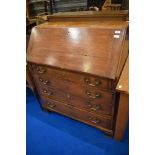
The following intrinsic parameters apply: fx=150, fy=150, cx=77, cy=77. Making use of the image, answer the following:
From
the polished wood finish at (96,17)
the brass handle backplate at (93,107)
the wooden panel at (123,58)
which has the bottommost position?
the brass handle backplate at (93,107)

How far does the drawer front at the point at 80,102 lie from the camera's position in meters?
1.46

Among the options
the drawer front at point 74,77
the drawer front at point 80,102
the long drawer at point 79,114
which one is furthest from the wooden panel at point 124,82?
the long drawer at point 79,114

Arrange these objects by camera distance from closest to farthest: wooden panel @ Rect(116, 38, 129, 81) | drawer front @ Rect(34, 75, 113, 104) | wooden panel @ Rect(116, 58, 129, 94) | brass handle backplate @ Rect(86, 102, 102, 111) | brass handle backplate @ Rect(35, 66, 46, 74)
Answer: wooden panel @ Rect(116, 58, 129, 94) < wooden panel @ Rect(116, 38, 129, 81) < drawer front @ Rect(34, 75, 113, 104) < brass handle backplate @ Rect(86, 102, 102, 111) < brass handle backplate @ Rect(35, 66, 46, 74)

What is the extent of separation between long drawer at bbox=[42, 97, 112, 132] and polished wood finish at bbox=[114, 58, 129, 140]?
0.37ft

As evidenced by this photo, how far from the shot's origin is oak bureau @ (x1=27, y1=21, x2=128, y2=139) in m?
1.25

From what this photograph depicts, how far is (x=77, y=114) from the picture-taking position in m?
1.77

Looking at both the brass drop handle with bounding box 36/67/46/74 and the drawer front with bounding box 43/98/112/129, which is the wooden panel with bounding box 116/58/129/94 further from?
the brass drop handle with bounding box 36/67/46/74

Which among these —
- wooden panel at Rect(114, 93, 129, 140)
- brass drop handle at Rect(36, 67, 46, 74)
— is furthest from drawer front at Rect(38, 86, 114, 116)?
brass drop handle at Rect(36, 67, 46, 74)

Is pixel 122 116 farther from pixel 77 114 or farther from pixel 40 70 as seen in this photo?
pixel 40 70

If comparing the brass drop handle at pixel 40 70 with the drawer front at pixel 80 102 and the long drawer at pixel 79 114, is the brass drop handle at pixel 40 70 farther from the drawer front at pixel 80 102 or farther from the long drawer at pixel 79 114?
the long drawer at pixel 79 114
